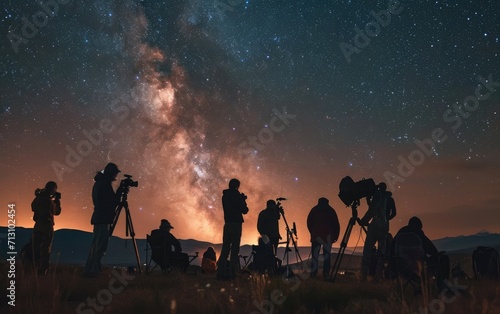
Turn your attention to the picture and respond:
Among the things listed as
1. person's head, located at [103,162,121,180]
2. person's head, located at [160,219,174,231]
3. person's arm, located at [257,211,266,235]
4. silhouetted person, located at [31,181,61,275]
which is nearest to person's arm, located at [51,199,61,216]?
silhouetted person, located at [31,181,61,275]

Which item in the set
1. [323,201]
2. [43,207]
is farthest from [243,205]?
[43,207]

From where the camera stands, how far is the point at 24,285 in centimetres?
498

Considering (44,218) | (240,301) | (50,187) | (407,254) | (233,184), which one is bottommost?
(240,301)

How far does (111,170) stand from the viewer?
8789 mm

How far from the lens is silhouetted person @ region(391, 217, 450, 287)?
6.68 meters

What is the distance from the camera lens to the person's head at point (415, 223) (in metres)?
7.68

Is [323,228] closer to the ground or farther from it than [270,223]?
closer to the ground

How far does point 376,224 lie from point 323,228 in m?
2.01

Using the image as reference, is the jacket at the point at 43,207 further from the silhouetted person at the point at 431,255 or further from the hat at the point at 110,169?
the silhouetted person at the point at 431,255

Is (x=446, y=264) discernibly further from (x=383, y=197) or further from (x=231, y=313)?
(x=231, y=313)

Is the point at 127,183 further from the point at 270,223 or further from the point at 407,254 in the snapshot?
the point at 407,254

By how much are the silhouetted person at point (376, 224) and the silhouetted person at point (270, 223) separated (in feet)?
9.34

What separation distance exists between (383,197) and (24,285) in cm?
721

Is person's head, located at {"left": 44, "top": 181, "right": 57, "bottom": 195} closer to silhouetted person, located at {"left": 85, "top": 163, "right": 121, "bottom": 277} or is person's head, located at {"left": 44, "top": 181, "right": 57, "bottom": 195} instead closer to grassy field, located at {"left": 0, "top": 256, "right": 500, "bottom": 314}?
silhouetted person, located at {"left": 85, "top": 163, "right": 121, "bottom": 277}
